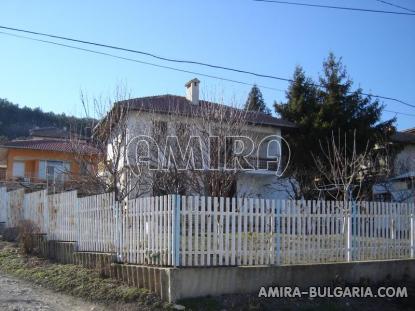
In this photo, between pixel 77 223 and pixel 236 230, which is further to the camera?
pixel 77 223

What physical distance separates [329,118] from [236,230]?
21.2 meters

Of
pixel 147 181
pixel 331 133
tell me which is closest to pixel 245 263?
pixel 147 181

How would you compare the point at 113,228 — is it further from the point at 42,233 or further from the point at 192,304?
the point at 42,233

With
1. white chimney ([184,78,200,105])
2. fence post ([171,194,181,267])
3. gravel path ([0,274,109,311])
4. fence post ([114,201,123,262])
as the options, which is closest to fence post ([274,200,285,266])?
fence post ([171,194,181,267])

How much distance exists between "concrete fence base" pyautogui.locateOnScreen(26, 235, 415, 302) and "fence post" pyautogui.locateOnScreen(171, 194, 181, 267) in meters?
0.22

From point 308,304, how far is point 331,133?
2078 centimetres

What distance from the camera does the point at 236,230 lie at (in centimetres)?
957

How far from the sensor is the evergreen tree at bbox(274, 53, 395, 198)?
2889 centimetres

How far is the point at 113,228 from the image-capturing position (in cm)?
1073

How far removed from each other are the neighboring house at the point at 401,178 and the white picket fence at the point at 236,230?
12652mm

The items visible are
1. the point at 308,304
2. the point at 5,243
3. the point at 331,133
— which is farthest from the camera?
the point at 331,133
